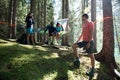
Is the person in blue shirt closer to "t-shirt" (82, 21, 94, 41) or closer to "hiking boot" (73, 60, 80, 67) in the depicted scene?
"hiking boot" (73, 60, 80, 67)

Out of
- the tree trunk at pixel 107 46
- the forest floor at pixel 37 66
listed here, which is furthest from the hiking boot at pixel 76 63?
the tree trunk at pixel 107 46

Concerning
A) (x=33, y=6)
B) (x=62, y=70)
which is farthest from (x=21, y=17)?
(x=62, y=70)

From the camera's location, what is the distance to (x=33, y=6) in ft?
63.2

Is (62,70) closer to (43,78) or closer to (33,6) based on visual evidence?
(43,78)

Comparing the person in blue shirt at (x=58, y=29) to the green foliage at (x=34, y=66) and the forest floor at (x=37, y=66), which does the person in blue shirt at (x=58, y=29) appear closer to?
the forest floor at (x=37, y=66)

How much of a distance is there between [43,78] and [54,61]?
169 cm

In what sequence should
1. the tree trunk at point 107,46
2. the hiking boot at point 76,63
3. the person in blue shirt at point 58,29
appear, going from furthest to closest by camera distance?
the person in blue shirt at point 58,29 < the tree trunk at point 107,46 < the hiking boot at point 76,63

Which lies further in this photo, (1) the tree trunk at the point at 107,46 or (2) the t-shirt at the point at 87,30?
(1) the tree trunk at the point at 107,46

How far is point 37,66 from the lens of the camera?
28.0 feet

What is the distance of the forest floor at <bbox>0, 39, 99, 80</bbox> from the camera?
7.67 meters

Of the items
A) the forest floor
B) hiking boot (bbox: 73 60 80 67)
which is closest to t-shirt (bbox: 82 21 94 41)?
hiking boot (bbox: 73 60 80 67)

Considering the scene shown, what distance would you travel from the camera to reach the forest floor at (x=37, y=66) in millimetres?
7668

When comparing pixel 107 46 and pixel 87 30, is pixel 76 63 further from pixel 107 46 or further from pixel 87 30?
pixel 107 46

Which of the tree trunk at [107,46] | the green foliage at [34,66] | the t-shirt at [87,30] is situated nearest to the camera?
the green foliage at [34,66]
